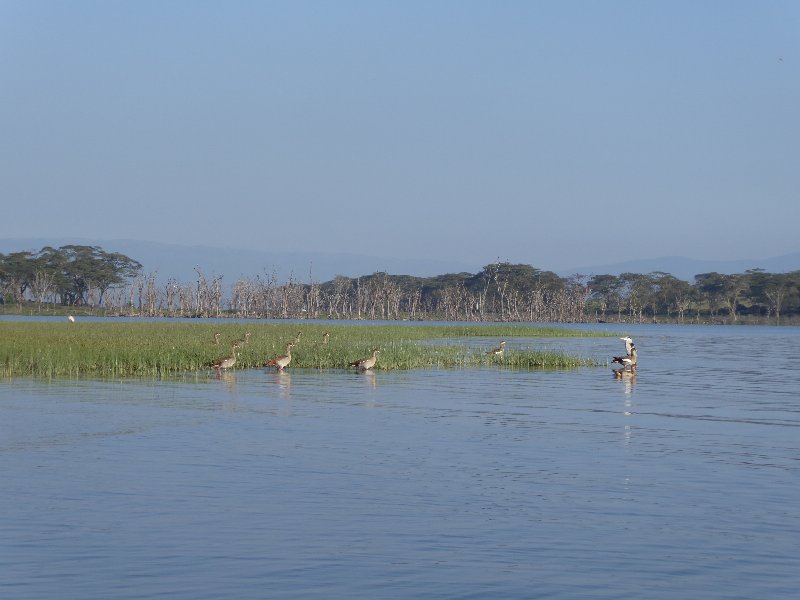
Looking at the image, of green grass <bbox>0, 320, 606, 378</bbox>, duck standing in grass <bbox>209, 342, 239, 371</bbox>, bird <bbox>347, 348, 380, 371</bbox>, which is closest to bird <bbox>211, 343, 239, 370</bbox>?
duck standing in grass <bbox>209, 342, 239, 371</bbox>

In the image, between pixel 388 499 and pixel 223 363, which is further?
pixel 223 363

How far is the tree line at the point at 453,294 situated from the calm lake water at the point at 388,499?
118 metres

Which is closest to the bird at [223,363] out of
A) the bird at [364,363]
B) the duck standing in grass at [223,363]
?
the duck standing in grass at [223,363]

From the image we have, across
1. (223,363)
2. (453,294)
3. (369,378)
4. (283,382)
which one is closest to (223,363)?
(223,363)

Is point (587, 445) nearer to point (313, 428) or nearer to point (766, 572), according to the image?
point (313, 428)

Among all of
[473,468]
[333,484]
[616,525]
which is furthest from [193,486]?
[616,525]

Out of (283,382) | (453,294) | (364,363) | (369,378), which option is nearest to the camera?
(283,382)

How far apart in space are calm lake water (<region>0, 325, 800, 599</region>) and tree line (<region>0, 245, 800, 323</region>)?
387 ft

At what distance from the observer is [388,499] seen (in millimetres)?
13086

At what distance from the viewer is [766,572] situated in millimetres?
10211

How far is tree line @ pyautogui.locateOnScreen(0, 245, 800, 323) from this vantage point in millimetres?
144000

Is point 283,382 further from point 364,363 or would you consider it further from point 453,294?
point 453,294

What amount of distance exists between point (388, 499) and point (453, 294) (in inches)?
6287

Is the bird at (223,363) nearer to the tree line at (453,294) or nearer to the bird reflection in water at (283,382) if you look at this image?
the bird reflection in water at (283,382)
